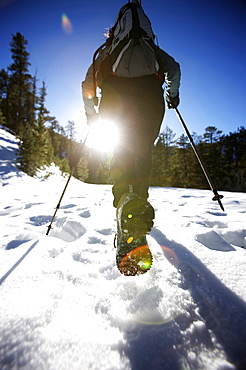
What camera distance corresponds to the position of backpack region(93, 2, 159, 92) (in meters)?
1.20

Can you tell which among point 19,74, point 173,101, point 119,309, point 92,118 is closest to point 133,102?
point 92,118

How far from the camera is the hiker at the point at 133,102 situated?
1236 mm

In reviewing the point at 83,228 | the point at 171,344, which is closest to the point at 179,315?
the point at 171,344

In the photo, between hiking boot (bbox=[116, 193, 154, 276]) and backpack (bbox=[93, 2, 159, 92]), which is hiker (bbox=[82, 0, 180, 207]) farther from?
hiking boot (bbox=[116, 193, 154, 276])

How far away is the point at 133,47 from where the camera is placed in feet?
3.93

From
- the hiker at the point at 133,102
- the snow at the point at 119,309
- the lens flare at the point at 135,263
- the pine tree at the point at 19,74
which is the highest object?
the pine tree at the point at 19,74

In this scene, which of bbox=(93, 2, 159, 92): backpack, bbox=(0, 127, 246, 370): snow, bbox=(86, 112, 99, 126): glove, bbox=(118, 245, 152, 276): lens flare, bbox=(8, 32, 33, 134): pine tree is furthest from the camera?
bbox=(8, 32, 33, 134): pine tree

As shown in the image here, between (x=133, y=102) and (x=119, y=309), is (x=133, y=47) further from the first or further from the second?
(x=119, y=309)

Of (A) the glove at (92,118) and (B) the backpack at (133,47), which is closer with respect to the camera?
(B) the backpack at (133,47)

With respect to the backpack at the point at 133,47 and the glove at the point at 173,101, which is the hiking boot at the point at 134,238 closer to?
the backpack at the point at 133,47

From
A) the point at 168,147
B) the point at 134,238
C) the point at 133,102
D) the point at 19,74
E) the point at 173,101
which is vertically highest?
the point at 19,74

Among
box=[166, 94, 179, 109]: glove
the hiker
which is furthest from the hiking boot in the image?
box=[166, 94, 179, 109]: glove

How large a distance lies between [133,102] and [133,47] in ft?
1.27

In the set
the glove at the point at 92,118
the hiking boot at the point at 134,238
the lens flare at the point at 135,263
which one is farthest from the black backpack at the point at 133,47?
the lens flare at the point at 135,263
